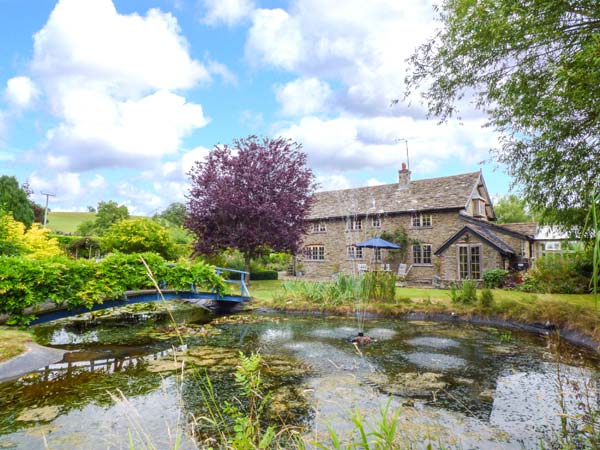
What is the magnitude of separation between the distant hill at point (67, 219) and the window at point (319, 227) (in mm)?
38907

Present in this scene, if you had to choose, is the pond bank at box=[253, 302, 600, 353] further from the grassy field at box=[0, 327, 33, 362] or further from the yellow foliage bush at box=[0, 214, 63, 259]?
the yellow foliage bush at box=[0, 214, 63, 259]

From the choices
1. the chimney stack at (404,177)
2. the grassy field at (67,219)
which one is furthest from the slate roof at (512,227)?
the grassy field at (67,219)

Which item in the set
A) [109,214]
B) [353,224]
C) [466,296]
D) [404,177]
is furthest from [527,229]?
[109,214]

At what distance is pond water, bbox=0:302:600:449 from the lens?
4.35 m

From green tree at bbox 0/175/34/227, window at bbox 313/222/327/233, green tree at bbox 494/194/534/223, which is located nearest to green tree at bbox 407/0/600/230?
window at bbox 313/222/327/233

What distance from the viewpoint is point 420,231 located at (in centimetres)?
2205

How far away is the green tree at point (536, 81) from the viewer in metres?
7.15

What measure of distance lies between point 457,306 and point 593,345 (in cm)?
386

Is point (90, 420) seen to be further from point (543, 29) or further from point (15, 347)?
point (543, 29)

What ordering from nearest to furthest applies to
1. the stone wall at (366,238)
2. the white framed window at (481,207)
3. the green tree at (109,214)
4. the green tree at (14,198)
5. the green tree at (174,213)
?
1. the stone wall at (366,238)
2. the white framed window at (481,207)
3. the green tree at (14,198)
4. the green tree at (109,214)
5. the green tree at (174,213)

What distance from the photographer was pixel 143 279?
32.8 ft

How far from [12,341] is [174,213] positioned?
2041 inches

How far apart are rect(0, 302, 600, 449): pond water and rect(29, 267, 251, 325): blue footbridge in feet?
2.34

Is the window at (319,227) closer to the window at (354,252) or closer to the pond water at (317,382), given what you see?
the window at (354,252)
